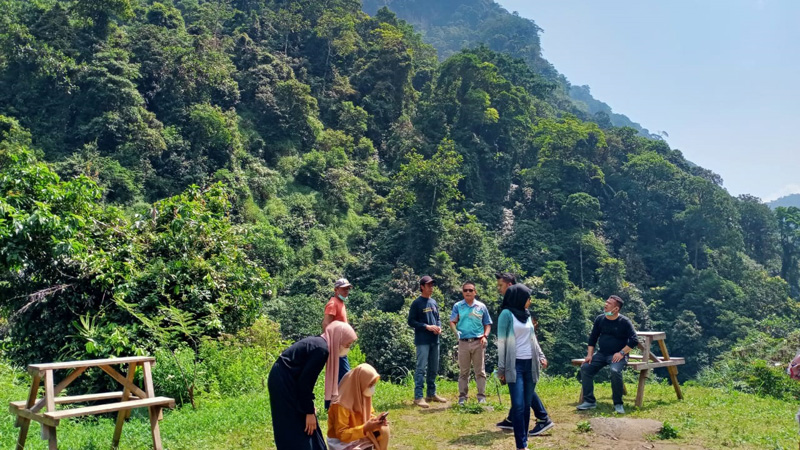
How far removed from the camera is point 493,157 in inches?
1777

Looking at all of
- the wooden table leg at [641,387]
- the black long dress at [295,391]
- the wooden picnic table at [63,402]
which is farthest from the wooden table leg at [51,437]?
the wooden table leg at [641,387]

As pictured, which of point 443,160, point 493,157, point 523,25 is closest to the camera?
point 443,160

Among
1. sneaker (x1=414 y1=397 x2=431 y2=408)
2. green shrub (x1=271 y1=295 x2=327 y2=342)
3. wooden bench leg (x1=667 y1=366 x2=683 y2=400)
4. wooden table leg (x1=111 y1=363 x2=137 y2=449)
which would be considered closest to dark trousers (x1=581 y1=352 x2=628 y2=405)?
wooden bench leg (x1=667 y1=366 x2=683 y2=400)

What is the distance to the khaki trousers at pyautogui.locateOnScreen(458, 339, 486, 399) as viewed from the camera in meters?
7.37

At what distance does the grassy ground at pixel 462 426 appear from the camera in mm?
5730

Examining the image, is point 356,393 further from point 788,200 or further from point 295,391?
point 788,200

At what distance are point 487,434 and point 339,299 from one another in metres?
2.46

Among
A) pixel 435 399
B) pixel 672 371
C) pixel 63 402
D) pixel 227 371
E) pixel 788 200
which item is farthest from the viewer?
pixel 788 200

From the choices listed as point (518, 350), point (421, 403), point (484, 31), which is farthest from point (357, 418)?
point (484, 31)

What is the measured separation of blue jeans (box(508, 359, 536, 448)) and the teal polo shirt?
6.01 feet

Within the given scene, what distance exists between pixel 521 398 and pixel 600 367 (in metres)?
2.61

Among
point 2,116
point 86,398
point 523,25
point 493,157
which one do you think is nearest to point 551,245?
point 493,157

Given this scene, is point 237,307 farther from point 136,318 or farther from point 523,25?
point 523,25

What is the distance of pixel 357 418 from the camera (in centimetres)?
390
